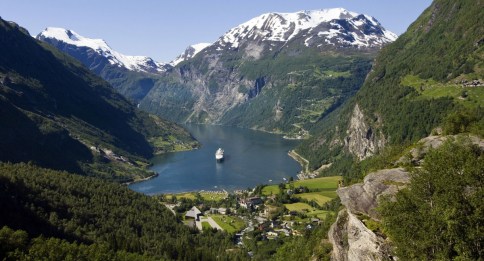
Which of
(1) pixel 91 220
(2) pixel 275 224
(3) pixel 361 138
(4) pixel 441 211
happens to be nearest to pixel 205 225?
(2) pixel 275 224

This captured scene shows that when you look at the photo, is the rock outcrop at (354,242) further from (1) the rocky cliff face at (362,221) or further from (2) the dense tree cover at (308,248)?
(2) the dense tree cover at (308,248)

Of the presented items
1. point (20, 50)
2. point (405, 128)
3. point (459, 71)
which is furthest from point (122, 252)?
point (20, 50)

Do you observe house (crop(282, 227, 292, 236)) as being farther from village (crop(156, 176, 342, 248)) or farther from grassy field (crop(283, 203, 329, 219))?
grassy field (crop(283, 203, 329, 219))

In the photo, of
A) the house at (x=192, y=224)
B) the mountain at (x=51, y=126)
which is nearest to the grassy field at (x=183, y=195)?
the house at (x=192, y=224)

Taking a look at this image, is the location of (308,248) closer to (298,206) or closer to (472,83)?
(298,206)

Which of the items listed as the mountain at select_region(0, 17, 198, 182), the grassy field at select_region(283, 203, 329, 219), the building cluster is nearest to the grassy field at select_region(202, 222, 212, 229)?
the grassy field at select_region(283, 203, 329, 219)

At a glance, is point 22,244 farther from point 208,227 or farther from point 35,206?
point 208,227
